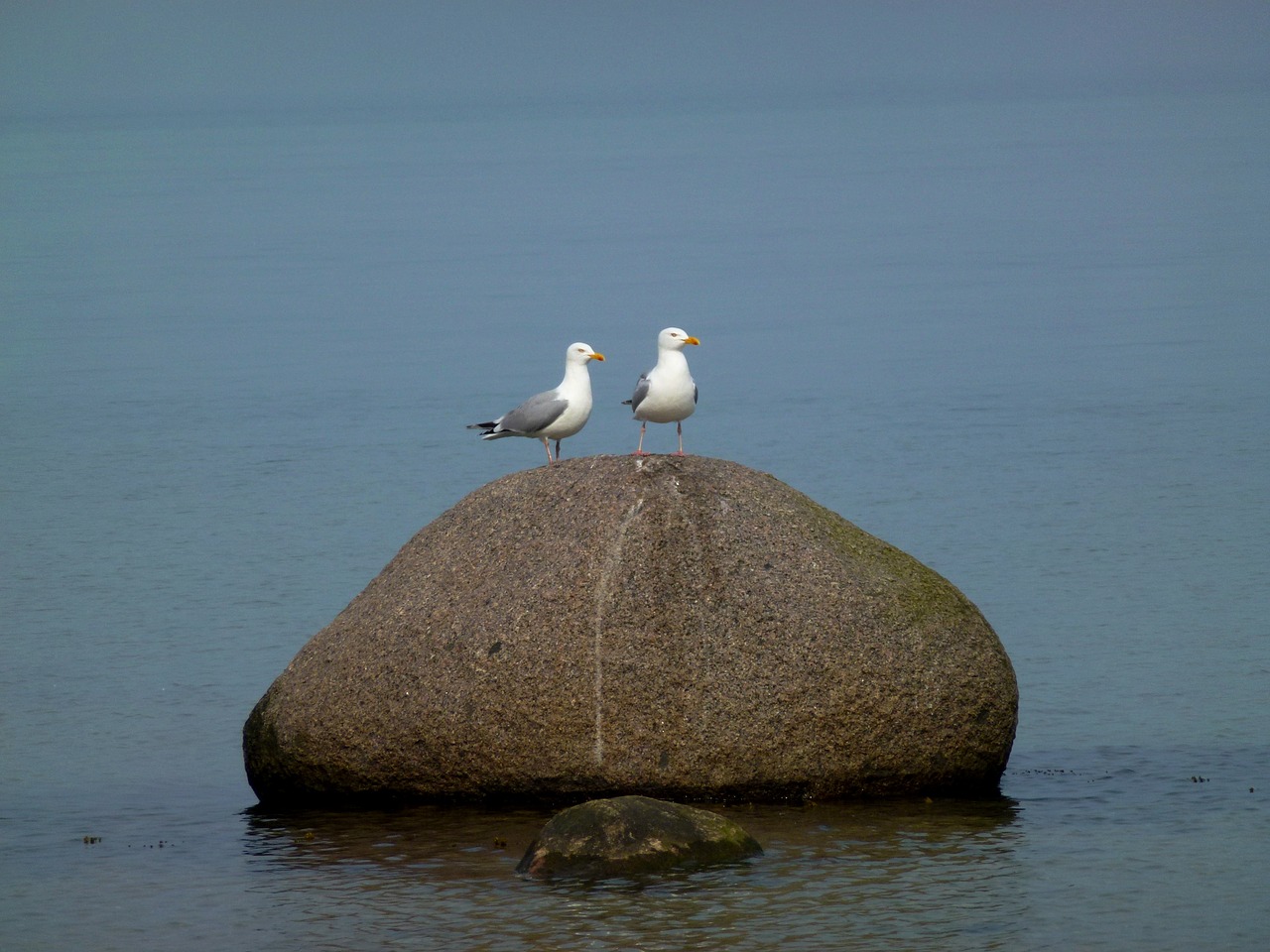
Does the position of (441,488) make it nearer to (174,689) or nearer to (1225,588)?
(174,689)

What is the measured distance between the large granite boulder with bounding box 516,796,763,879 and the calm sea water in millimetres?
195

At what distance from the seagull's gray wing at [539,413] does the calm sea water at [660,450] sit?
136 inches

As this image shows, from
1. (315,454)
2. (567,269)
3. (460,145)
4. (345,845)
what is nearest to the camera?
(345,845)

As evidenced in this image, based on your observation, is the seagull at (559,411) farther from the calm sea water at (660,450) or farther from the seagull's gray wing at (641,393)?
the calm sea water at (660,450)

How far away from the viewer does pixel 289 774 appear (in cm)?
1455

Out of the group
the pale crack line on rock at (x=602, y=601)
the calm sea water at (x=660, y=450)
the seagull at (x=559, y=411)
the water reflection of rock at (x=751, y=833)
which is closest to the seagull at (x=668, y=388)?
the seagull at (x=559, y=411)

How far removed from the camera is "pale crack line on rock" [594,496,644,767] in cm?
1373

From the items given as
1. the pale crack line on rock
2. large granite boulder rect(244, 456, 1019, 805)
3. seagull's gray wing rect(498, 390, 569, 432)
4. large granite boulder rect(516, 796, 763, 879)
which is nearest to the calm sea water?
large granite boulder rect(516, 796, 763, 879)

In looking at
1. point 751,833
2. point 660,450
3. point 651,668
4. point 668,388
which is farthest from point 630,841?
point 660,450

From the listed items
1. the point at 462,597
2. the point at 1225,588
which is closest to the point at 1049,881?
the point at 462,597

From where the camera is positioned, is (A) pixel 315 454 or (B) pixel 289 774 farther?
(A) pixel 315 454

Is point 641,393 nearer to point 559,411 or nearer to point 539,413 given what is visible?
point 559,411

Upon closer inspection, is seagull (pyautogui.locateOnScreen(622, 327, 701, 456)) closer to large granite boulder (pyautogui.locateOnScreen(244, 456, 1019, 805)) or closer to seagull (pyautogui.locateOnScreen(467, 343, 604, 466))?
seagull (pyautogui.locateOnScreen(467, 343, 604, 466))

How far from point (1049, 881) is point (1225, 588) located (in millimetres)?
8489
